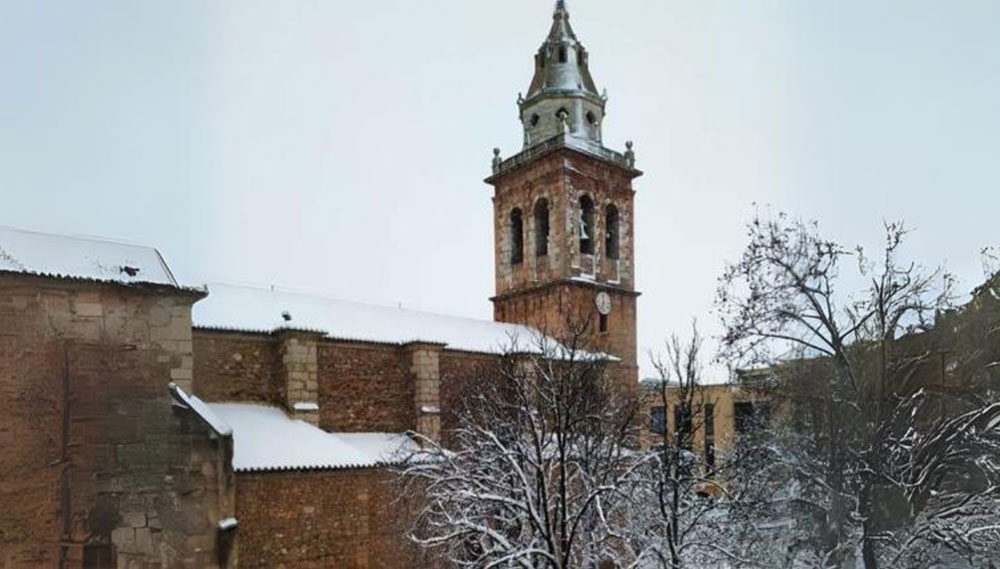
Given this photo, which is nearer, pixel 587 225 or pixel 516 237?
pixel 587 225

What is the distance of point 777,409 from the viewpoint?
14430 millimetres

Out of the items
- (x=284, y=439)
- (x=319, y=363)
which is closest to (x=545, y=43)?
(x=319, y=363)

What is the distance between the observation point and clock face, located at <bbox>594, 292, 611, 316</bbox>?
23.2m

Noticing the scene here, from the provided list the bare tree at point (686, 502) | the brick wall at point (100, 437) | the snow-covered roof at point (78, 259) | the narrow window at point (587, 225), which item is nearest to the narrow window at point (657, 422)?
the bare tree at point (686, 502)

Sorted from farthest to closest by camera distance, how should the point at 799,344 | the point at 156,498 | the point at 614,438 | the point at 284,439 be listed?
1. the point at 799,344
2. the point at 284,439
3. the point at 614,438
4. the point at 156,498

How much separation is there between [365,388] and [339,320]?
1.90 metres

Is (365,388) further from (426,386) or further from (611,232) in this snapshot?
(611,232)

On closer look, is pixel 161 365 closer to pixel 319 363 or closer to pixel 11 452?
pixel 11 452

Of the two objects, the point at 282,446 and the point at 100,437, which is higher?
the point at 100,437

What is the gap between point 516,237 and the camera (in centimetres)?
2512

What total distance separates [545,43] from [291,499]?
2035 cm

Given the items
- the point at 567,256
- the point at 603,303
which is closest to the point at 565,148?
the point at 567,256

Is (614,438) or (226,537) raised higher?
(614,438)

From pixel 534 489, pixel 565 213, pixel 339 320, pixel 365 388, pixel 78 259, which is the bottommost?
pixel 534 489
